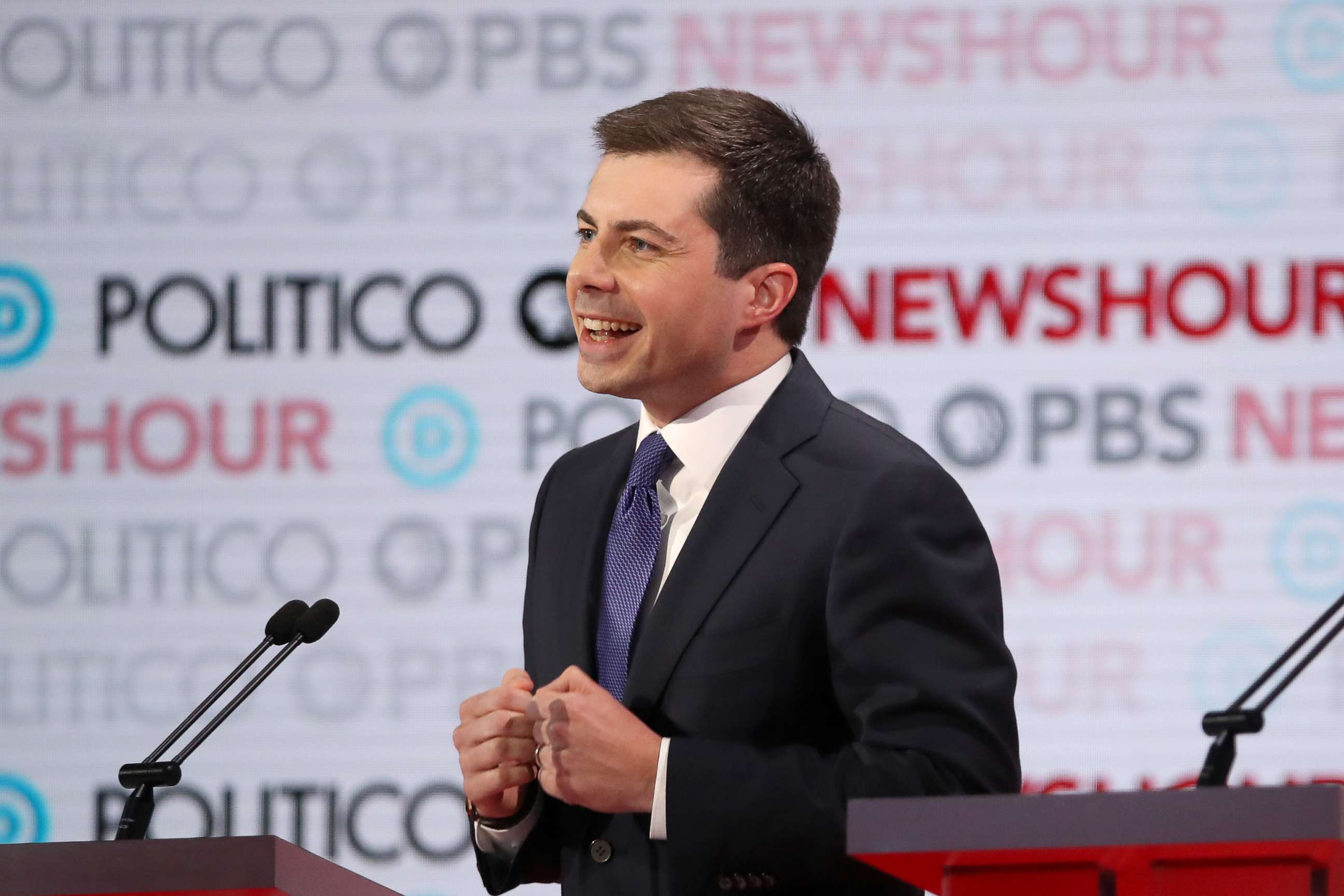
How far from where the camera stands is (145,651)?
4012 millimetres

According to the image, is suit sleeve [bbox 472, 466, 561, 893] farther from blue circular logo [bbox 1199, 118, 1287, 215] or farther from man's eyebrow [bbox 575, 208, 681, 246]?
blue circular logo [bbox 1199, 118, 1287, 215]

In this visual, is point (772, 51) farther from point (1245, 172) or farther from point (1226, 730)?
point (1226, 730)

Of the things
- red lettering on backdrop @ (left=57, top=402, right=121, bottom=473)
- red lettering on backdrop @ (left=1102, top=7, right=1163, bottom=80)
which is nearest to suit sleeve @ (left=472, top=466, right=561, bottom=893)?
red lettering on backdrop @ (left=57, top=402, right=121, bottom=473)

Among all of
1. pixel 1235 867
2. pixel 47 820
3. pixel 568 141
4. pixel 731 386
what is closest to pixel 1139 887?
pixel 1235 867

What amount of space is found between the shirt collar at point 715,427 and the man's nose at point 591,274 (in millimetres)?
200

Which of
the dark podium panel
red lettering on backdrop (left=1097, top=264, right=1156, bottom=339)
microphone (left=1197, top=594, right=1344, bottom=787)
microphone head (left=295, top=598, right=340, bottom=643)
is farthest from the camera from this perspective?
red lettering on backdrop (left=1097, top=264, right=1156, bottom=339)

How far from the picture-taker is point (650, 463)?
7.84 feet

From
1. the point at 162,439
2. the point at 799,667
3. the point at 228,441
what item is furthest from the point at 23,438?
the point at 799,667

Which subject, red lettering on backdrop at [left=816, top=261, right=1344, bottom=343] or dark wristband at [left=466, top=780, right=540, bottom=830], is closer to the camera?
dark wristband at [left=466, top=780, right=540, bottom=830]

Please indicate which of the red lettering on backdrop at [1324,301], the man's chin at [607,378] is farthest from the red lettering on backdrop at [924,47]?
the man's chin at [607,378]

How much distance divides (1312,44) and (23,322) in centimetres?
290

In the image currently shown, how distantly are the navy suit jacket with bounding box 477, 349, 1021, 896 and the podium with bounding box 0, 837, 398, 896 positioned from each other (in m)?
0.44

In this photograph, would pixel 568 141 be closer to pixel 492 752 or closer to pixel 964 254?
pixel 964 254

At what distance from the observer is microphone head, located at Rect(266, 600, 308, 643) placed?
2.44 meters
